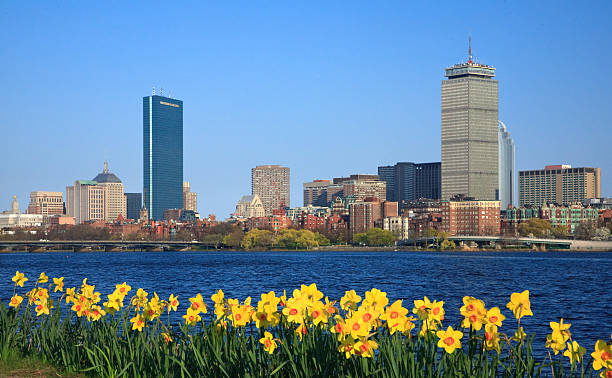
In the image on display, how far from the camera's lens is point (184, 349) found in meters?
12.8

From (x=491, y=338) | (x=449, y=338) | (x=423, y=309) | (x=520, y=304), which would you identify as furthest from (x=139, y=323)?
(x=520, y=304)

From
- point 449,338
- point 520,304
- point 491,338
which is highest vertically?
point 520,304

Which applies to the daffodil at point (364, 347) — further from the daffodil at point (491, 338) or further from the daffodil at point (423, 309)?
the daffodil at point (491, 338)

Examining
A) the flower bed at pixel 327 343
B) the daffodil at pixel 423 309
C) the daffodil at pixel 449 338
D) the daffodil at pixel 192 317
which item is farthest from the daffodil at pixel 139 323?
the daffodil at pixel 449 338

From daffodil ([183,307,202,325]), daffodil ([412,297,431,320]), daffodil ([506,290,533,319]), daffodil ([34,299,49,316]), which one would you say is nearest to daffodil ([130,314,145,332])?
daffodil ([183,307,202,325])

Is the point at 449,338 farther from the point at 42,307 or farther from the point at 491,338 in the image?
the point at 42,307

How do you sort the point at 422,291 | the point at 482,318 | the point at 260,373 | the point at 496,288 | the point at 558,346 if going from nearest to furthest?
the point at 558,346 < the point at 482,318 < the point at 260,373 < the point at 422,291 < the point at 496,288

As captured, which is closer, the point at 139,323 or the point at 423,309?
the point at 423,309

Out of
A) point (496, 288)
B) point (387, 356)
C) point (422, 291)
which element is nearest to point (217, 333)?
point (387, 356)

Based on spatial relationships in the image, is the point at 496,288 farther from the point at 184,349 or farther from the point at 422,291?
the point at 184,349

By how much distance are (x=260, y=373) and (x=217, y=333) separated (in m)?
1.31

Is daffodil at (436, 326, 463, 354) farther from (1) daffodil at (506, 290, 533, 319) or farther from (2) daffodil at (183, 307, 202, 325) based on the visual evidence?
(2) daffodil at (183, 307, 202, 325)

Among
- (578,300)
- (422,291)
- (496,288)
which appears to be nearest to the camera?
(578,300)

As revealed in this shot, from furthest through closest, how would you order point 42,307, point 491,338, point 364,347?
point 42,307
point 491,338
point 364,347
